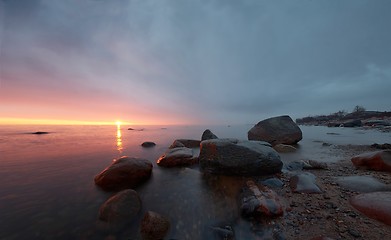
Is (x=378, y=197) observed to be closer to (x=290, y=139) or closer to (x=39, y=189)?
(x=39, y=189)

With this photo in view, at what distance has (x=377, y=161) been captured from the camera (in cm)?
661

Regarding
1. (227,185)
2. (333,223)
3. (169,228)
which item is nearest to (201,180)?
(227,185)

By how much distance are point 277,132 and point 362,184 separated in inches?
414

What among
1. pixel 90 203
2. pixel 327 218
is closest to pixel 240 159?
pixel 327 218

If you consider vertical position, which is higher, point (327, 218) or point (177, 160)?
point (177, 160)

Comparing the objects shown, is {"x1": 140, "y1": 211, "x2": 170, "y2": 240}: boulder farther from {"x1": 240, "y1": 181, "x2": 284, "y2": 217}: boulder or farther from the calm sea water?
{"x1": 240, "y1": 181, "x2": 284, "y2": 217}: boulder

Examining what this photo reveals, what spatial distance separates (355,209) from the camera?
388 centimetres

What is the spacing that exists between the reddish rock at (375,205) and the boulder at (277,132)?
444 inches

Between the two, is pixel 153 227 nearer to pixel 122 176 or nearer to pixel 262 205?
pixel 262 205

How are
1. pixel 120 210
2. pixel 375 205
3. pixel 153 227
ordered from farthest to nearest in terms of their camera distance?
pixel 120 210
pixel 153 227
pixel 375 205

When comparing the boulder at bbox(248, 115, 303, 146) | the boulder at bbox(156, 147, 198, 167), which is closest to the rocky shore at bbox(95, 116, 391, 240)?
the boulder at bbox(156, 147, 198, 167)

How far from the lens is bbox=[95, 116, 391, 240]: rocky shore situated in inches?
138

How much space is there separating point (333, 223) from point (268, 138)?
482 inches

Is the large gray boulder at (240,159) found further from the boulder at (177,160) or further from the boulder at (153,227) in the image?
the boulder at (153,227)
